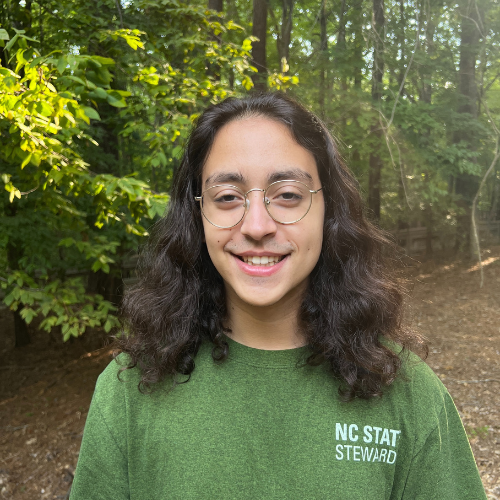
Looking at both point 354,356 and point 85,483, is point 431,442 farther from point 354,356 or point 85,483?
point 85,483

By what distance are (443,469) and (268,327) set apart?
0.59 m

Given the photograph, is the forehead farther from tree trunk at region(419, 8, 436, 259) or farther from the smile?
tree trunk at region(419, 8, 436, 259)

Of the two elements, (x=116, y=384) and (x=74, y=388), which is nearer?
(x=116, y=384)

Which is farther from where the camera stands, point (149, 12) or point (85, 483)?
point (149, 12)

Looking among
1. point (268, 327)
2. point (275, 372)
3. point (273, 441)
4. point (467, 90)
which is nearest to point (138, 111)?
point (268, 327)

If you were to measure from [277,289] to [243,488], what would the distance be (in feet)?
1.71

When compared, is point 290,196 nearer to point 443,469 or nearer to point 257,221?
point 257,221

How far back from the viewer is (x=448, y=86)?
34.2 feet

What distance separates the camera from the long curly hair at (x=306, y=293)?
1443mm

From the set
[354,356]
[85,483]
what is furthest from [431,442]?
[85,483]

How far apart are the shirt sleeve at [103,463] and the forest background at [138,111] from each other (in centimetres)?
119

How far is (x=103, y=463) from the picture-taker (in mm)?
1326

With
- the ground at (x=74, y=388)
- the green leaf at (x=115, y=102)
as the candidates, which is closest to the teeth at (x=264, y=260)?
the green leaf at (x=115, y=102)

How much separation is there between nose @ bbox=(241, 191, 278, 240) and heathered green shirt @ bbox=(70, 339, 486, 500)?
36 centimetres
